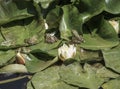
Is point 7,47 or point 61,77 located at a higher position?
point 7,47

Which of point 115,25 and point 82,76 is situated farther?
point 115,25

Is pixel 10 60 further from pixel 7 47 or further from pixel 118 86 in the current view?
pixel 118 86

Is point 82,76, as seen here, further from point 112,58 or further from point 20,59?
point 20,59

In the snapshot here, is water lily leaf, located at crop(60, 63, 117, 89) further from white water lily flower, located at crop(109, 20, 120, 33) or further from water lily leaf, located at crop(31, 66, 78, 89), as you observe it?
white water lily flower, located at crop(109, 20, 120, 33)

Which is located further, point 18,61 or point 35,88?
point 18,61

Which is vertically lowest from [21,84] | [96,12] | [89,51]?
[21,84]

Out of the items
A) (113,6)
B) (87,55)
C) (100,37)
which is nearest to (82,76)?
(87,55)

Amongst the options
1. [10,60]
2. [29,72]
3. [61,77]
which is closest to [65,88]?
[61,77]
